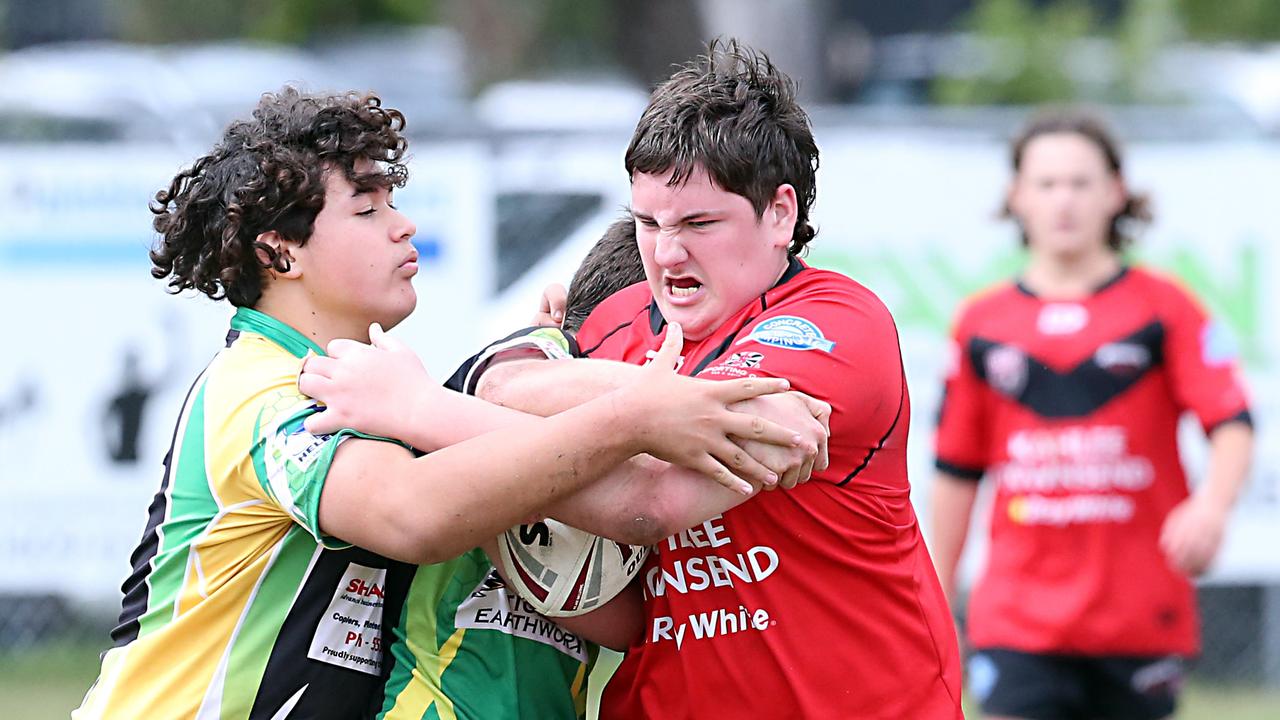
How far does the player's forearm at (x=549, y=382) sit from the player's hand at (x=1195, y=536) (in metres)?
3.09

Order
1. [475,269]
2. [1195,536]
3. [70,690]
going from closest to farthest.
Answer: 1. [1195,536]
2. [70,690]
3. [475,269]

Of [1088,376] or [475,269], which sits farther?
[475,269]

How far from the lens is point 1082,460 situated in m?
5.61

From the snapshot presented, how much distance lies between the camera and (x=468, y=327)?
792cm

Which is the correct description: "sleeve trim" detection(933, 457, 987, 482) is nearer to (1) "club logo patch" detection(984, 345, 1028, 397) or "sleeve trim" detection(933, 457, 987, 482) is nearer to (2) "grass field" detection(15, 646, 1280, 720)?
(1) "club logo patch" detection(984, 345, 1028, 397)

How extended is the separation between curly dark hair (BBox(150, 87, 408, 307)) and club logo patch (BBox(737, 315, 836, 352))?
0.79 m

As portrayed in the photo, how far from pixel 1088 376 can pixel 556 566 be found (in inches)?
130

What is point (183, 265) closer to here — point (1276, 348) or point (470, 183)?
point (470, 183)

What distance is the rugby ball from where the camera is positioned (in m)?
2.79

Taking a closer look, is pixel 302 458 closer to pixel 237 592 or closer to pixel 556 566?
pixel 237 592

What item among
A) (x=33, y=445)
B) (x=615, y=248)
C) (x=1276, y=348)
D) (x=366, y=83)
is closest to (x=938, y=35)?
(x=366, y=83)

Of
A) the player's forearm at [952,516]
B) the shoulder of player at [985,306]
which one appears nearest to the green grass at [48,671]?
the player's forearm at [952,516]

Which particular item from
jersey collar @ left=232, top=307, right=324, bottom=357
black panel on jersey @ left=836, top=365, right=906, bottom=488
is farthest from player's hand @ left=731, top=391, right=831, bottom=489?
jersey collar @ left=232, top=307, right=324, bottom=357

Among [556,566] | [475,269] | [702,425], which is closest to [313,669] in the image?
[556,566]
